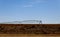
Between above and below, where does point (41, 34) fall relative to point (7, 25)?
below

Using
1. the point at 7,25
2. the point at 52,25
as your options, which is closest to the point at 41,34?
the point at 52,25

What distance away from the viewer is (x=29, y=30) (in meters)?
→ 2.18

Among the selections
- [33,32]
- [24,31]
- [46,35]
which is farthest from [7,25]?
[46,35]

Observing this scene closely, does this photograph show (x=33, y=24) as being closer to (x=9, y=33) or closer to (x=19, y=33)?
(x=19, y=33)

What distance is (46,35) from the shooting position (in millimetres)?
2164

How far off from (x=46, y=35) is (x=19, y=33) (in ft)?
1.35

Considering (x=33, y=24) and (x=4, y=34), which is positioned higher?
(x=33, y=24)

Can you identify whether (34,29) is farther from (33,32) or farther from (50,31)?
(50,31)

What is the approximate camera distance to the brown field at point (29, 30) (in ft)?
7.08

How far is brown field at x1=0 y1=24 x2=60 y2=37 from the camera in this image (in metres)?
2.16

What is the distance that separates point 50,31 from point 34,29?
0.24 meters

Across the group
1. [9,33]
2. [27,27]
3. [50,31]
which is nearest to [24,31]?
[27,27]

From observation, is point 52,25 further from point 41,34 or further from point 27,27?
point 27,27

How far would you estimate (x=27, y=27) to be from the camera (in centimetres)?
217
